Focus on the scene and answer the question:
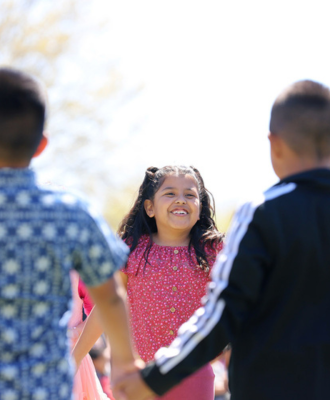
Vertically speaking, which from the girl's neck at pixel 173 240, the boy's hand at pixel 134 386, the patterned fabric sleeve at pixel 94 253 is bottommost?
the boy's hand at pixel 134 386

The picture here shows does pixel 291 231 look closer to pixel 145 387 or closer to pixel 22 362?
pixel 145 387

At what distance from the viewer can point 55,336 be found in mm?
2076

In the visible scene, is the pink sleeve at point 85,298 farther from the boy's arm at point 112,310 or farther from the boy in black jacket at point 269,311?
the boy's arm at point 112,310

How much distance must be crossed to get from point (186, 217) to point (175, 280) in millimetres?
397

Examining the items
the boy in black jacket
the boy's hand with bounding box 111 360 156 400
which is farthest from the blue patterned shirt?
the boy in black jacket

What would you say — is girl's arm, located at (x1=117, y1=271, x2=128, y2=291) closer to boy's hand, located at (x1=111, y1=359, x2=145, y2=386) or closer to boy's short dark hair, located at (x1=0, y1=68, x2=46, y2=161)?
boy's hand, located at (x1=111, y1=359, x2=145, y2=386)

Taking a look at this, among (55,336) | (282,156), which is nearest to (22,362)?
(55,336)

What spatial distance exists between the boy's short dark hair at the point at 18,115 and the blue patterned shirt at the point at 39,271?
87 mm

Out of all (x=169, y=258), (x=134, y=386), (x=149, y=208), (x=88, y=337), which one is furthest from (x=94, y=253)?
Result: (x=149, y=208)

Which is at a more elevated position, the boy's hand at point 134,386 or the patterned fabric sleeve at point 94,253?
the patterned fabric sleeve at point 94,253

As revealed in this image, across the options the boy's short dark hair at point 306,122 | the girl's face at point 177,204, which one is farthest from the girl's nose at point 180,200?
the boy's short dark hair at point 306,122

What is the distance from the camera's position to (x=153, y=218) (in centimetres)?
415

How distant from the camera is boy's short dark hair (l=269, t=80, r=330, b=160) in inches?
96.7

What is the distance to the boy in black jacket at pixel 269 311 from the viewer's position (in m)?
2.27
